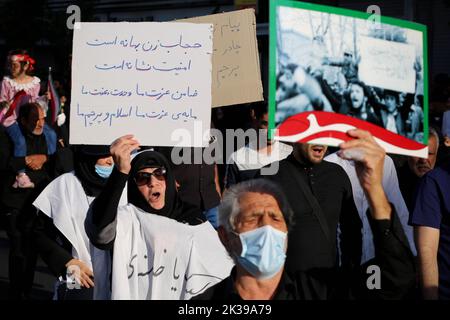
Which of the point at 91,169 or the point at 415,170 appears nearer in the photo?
the point at 91,169

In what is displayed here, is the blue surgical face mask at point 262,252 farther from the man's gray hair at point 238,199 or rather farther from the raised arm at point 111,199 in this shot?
the raised arm at point 111,199

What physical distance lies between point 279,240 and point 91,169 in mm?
1977

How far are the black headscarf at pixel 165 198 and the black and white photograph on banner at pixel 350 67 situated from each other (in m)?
1.29

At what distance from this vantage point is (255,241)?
11.3 ft

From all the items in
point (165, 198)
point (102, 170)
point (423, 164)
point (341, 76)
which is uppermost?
point (341, 76)

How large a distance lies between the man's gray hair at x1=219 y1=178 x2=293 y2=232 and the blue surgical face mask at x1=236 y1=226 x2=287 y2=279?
95 millimetres

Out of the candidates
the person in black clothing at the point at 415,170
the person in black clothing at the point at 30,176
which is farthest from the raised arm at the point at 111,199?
the person in black clothing at the point at 30,176

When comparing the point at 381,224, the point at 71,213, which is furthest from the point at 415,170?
the point at 381,224

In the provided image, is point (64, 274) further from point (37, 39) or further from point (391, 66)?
point (37, 39)

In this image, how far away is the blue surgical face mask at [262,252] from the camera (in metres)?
3.39

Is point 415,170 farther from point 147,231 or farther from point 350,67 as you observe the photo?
point 350,67

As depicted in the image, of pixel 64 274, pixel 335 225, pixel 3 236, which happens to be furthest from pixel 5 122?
pixel 335 225

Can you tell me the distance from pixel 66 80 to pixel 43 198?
686 centimetres

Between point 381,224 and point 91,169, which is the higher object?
point 91,169
